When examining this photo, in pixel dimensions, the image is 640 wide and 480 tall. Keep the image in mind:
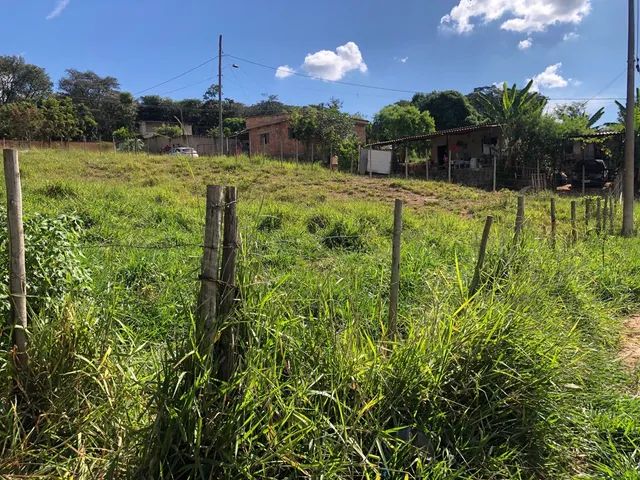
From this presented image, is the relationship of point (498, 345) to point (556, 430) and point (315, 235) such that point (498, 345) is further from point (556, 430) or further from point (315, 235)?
point (315, 235)

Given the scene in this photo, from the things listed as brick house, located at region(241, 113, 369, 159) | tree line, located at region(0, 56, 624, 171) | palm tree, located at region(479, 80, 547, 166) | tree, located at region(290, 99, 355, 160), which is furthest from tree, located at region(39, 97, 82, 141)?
palm tree, located at region(479, 80, 547, 166)

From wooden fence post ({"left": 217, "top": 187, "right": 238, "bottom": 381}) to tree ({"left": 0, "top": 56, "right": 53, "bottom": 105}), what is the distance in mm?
58698

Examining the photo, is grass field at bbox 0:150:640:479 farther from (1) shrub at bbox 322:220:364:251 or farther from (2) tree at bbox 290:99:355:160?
(2) tree at bbox 290:99:355:160

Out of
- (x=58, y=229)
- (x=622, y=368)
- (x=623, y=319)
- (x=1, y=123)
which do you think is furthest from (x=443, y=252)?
(x=1, y=123)

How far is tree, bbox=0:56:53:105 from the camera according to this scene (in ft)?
168

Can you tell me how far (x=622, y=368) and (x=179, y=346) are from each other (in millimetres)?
3286

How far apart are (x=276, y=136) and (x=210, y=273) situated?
3161 centimetres

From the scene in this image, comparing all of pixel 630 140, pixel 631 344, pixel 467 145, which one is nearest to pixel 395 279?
pixel 631 344

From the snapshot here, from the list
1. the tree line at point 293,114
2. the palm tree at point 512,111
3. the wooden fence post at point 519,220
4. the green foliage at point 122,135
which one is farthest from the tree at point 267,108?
the wooden fence post at point 519,220

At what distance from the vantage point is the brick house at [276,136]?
3127cm

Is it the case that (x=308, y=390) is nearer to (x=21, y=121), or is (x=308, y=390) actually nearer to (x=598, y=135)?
(x=598, y=135)

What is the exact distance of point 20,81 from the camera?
52.6 metres

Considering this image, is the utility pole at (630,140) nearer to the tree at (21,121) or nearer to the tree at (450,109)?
the tree at (450,109)

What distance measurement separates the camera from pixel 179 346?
2119 millimetres
